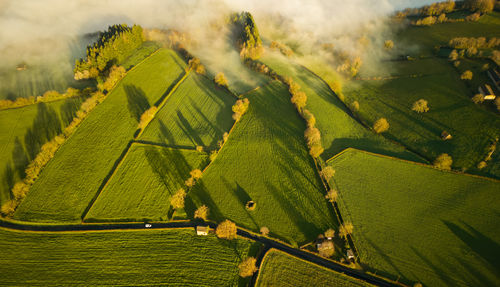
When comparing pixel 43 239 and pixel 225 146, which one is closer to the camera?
pixel 43 239

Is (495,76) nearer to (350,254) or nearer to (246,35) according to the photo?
(350,254)

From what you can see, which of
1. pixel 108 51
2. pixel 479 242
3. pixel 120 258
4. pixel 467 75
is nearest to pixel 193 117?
pixel 120 258

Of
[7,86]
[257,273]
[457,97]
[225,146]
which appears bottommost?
[257,273]

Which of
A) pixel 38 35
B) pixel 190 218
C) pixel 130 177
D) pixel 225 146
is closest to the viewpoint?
pixel 190 218

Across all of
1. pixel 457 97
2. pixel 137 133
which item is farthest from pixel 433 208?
pixel 137 133

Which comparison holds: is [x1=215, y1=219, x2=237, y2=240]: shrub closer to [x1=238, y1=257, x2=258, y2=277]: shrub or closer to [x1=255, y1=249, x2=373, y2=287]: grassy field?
[x1=238, y1=257, x2=258, y2=277]: shrub

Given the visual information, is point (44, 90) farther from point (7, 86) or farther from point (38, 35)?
point (38, 35)
